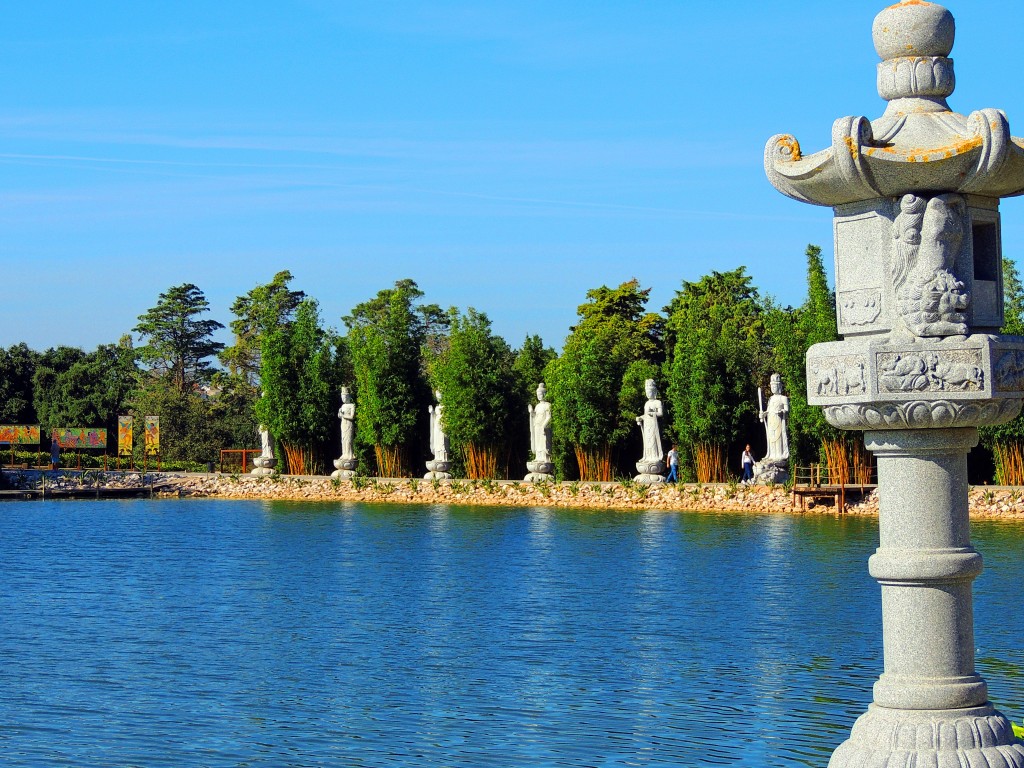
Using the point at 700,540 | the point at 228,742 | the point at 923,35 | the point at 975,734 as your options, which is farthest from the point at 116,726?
the point at 700,540

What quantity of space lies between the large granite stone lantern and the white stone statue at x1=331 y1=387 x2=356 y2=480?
102ft

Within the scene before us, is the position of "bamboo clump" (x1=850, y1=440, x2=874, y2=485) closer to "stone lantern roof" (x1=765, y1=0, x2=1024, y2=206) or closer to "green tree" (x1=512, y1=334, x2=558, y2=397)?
"green tree" (x1=512, y1=334, x2=558, y2=397)

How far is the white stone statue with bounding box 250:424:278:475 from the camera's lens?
126ft

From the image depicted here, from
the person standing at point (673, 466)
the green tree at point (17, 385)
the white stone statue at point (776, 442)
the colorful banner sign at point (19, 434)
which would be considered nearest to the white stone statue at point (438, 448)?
the person standing at point (673, 466)

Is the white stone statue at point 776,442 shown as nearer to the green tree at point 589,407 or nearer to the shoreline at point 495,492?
the shoreline at point 495,492

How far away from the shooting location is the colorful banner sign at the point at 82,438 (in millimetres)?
45094

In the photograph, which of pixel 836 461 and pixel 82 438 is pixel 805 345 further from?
pixel 82 438

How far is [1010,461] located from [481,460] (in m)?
13.4

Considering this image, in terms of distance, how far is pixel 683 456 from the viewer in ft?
97.9

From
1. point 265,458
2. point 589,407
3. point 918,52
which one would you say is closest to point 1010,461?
point 589,407

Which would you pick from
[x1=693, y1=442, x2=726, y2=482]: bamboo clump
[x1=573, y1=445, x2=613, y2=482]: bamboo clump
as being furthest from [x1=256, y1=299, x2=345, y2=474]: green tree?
[x1=693, y1=442, x2=726, y2=482]: bamboo clump

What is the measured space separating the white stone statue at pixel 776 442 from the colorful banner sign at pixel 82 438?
26067mm

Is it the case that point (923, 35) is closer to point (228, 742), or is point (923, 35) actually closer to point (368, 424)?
point (228, 742)

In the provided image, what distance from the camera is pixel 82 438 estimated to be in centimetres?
4544
